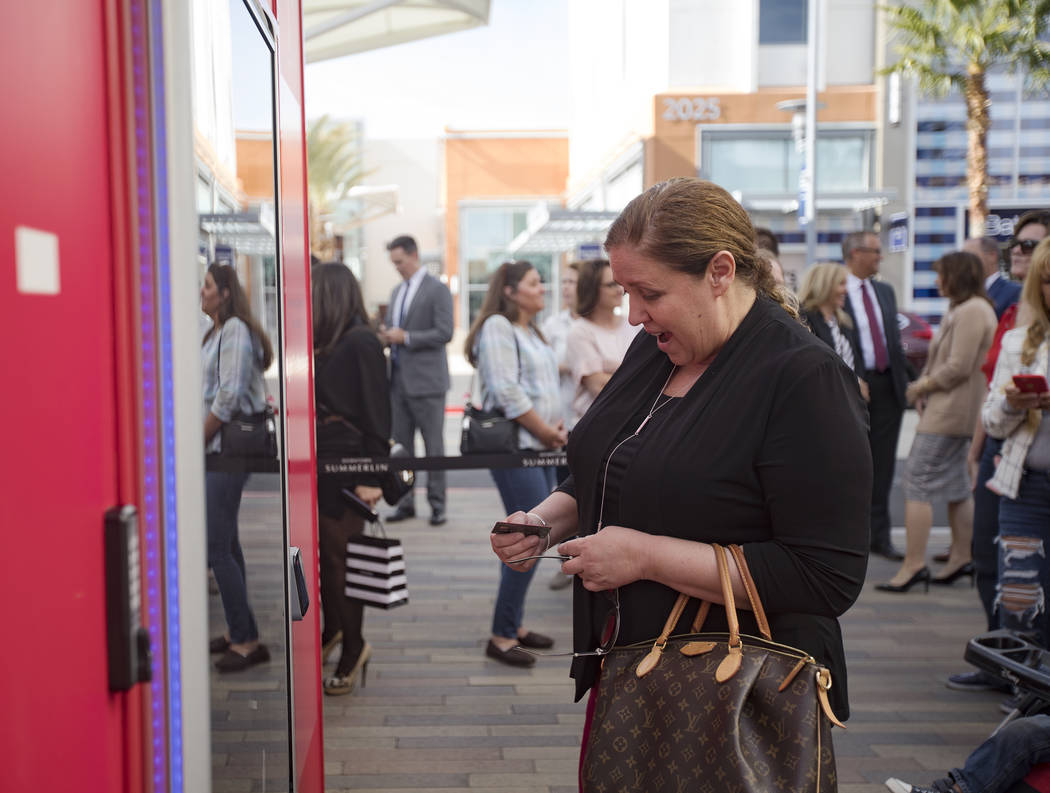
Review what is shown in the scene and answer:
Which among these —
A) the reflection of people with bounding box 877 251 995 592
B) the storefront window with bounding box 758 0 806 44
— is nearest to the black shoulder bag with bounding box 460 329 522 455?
the reflection of people with bounding box 877 251 995 592

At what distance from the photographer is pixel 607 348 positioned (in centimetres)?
534

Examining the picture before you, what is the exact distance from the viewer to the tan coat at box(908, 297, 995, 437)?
5.91 metres

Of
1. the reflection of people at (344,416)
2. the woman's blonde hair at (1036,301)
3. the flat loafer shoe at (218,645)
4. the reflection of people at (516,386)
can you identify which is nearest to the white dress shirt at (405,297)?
the reflection of people at (516,386)

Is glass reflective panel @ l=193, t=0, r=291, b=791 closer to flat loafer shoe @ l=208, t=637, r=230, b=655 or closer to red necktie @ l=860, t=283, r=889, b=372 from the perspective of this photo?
flat loafer shoe @ l=208, t=637, r=230, b=655

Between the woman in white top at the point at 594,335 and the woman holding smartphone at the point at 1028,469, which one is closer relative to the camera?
the woman holding smartphone at the point at 1028,469

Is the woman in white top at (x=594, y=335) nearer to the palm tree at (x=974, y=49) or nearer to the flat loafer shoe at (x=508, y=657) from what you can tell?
the flat loafer shoe at (x=508, y=657)

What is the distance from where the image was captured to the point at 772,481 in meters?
1.77

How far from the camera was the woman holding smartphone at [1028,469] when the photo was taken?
380cm

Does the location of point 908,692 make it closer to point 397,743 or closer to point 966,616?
point 966,616

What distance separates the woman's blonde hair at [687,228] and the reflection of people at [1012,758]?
161cm

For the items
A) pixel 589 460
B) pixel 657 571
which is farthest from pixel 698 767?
pixel 589 460

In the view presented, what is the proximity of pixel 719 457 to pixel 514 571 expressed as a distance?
10.4 ft

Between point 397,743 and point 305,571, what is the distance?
2.09 metres

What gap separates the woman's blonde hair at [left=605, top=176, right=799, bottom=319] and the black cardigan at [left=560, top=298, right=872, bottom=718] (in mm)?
129
